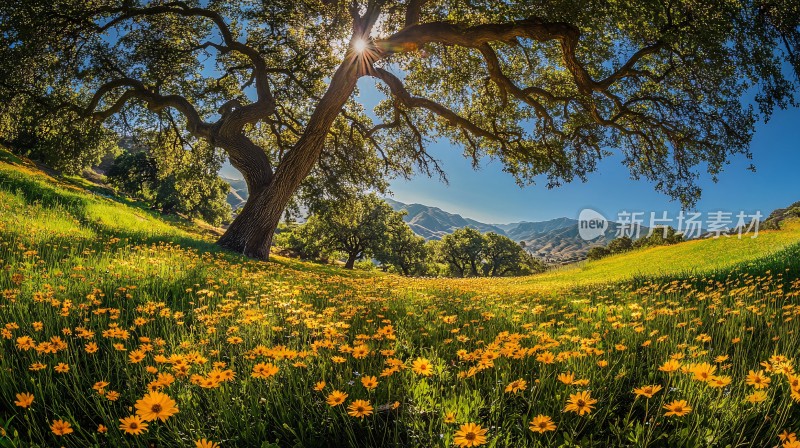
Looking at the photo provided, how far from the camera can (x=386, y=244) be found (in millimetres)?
54594

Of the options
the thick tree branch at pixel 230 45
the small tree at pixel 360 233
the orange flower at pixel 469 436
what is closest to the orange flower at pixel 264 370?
the orange flower at pixel 469 436

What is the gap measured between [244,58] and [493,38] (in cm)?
1294

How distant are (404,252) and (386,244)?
350 inches

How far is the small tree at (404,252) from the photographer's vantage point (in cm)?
5914

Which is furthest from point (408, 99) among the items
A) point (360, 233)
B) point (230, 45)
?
point (360, 233)

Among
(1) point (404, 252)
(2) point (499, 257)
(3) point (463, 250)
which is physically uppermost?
(3) point (463, 250)

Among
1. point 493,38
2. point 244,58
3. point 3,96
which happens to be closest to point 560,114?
point 493,38

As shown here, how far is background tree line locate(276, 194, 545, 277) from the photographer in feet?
86.3

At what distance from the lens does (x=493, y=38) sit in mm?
10539

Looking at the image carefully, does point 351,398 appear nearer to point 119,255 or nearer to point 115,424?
point 115,424

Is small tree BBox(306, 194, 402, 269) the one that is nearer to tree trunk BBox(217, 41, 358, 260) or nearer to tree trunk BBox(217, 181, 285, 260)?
tree trunk BBox(217, 181, 285, 260)

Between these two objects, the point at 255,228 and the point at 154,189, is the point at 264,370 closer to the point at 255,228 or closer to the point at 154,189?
the point at 255,228

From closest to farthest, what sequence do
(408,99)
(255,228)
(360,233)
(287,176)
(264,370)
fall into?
(264,370), (287,176), (255,228), (408,99), (360,233)

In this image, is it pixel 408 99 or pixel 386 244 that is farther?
pixel 386 244
